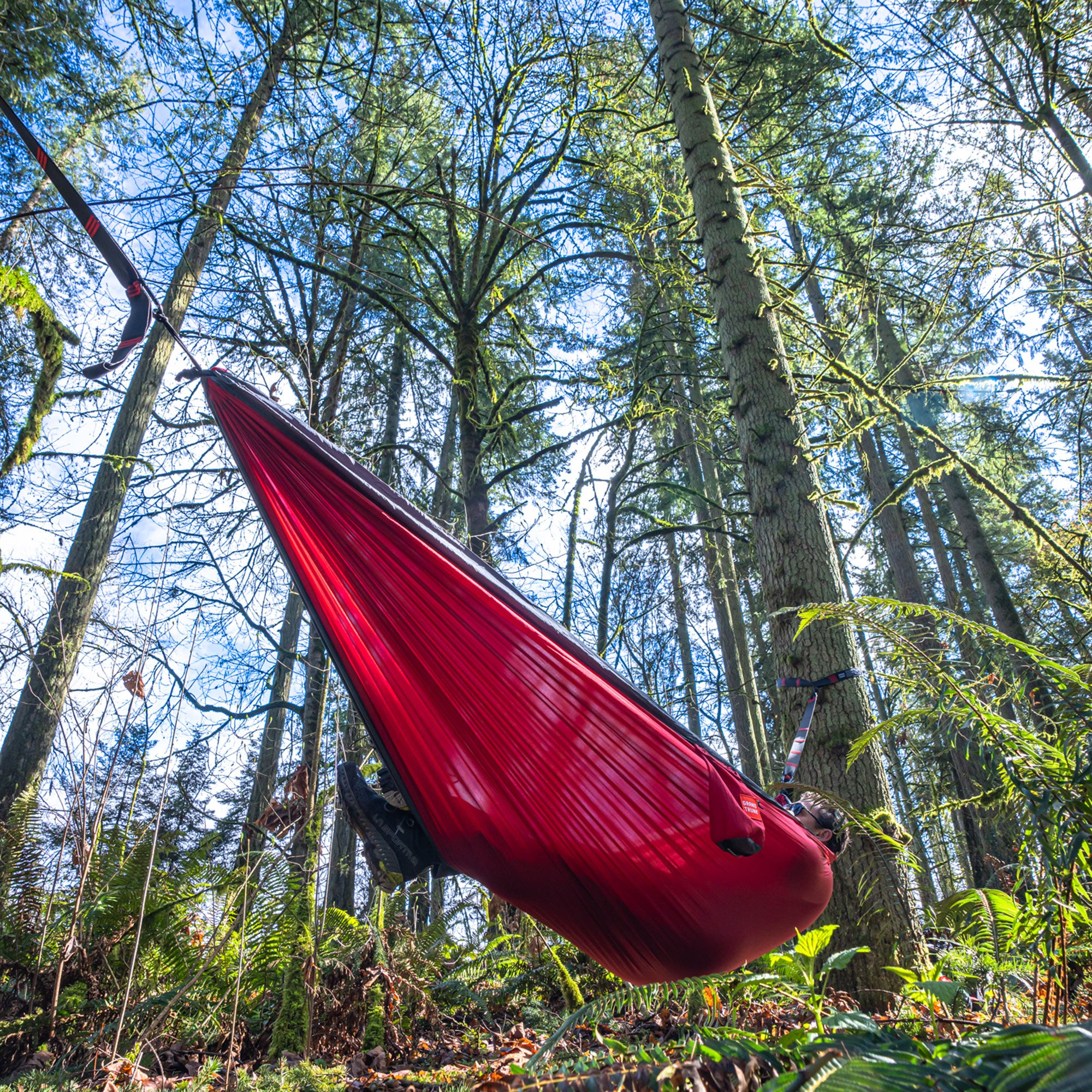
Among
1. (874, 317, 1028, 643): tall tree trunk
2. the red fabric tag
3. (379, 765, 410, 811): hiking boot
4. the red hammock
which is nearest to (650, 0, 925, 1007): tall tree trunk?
the red hammock

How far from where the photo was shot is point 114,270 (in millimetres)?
1484

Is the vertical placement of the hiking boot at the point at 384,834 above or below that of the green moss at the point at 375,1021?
above

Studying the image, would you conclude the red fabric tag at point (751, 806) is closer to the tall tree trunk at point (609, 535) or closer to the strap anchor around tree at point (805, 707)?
the strap anchor around tree at point (805, 707)

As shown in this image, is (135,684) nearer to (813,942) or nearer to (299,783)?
(299,783)

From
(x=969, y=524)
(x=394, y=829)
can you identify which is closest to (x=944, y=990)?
(x=394, y=829)

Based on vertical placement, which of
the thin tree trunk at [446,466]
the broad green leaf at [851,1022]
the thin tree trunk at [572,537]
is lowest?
the broad green leaf at [851,1022]

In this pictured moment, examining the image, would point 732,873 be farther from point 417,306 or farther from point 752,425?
point 417,306

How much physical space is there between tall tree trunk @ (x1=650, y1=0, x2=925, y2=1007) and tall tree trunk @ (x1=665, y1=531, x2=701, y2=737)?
320cm

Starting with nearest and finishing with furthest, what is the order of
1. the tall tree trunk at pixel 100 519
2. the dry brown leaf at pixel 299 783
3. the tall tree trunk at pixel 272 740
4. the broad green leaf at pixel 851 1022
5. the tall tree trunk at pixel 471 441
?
the broad green leaf at pixel 851 1022 → the dry brown leaf at pixel 299 783 → the tall tree trunk at pixel 100 519 → the tall tree trunk at pixel 471 441 → the tall tree trunk at pixel 272 740

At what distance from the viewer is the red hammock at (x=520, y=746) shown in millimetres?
1372

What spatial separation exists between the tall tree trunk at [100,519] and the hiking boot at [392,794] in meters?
1.85

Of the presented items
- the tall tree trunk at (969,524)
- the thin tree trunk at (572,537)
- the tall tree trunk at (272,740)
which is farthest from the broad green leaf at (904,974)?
the tall tree trunk at (272,740)

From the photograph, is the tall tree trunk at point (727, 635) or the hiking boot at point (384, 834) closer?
the hiking boot at point (384, 834)

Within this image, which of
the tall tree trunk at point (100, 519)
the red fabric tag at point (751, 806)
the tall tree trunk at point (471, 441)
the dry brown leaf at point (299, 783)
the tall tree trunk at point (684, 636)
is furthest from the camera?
the tall tree trunk at point (684, 636)
